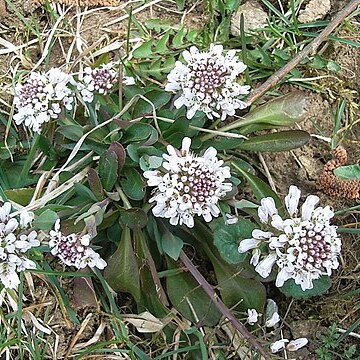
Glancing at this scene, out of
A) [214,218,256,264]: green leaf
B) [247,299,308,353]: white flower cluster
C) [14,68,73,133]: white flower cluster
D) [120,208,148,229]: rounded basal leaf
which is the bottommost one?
[247,299,308,353]: white flower cluster

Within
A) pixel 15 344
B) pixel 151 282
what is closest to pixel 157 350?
pixel 151 282

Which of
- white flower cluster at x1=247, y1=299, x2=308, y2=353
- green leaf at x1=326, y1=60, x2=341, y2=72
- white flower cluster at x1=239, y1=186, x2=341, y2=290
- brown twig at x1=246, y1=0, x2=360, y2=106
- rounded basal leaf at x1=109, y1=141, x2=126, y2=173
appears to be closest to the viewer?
white flower cluster at x1=239, y1=186, x2=341, y2=290

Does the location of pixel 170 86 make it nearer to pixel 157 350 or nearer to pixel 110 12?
pixel 110 12

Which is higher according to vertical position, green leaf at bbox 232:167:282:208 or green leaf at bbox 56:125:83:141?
green leaf at bbox 56:125:83:141

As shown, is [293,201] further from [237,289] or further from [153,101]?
[153,101]

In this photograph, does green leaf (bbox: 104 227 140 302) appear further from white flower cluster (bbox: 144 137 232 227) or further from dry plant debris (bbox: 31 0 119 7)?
dry plant debris (bbox: 31 0 119 7)

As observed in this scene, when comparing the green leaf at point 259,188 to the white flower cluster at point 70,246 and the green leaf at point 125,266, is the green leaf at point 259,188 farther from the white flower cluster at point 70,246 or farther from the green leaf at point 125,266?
the white flower cluster at point 70,246

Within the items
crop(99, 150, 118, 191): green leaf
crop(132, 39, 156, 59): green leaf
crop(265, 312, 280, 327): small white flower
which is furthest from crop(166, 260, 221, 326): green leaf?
crop(132, 39, 156, 59): green leaf
